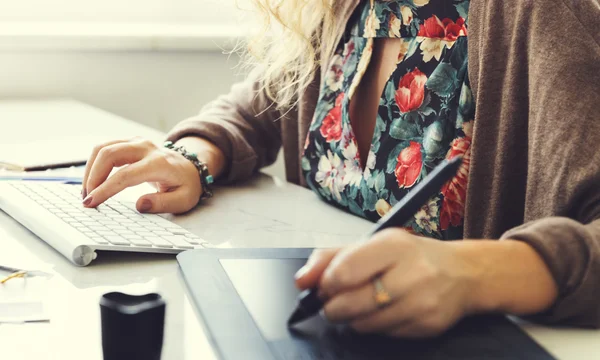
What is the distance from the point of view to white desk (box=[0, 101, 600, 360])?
1.83 feet

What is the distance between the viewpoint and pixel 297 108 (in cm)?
124

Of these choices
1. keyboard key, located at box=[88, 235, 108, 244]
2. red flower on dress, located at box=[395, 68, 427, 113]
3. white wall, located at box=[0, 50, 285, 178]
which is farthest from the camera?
white wall, located at box=[0, 50, 285, 178]

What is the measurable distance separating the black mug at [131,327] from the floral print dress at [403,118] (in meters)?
0.49

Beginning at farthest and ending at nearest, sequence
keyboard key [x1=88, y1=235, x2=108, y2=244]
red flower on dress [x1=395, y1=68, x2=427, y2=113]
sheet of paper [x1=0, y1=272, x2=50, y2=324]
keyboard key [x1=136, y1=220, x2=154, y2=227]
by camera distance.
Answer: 1. red flower on dress [x1=395, y1=68, x2=427, y2=113]
2. keyboard key [x1=136, y1=220, x2=154, y2=227]
3. keyboard key [x1=88, y1=235, x2=108, y2=244]
4. sheet of paper [x1=0, y1=272, x2=50, y2=324]

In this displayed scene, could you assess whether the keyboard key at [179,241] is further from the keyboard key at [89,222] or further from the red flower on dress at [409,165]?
the red flower on dress at [409,165]

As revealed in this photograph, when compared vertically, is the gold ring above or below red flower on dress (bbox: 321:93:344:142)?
above

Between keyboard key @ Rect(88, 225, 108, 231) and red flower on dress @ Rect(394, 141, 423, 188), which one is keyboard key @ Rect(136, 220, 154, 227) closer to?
keyboard key @ Rect(88, 225, 108, 231)

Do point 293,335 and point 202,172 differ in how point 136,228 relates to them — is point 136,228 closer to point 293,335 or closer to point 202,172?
point 202,172

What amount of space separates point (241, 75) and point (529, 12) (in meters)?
1.16

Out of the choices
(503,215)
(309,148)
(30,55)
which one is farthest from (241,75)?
(503,215)

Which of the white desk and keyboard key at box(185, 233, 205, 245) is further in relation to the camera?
keyboard key at box(185, 233, 205, 245)

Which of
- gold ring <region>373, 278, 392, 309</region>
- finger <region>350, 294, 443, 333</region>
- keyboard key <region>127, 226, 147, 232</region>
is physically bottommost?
keyboard key <region>127, 226, 147, 232</region>

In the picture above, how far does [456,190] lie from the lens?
898 mm

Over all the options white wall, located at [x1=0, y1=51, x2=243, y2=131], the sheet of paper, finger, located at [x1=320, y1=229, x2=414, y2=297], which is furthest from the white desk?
white wall, located at [x1=0, y1=51, x2=243, y2=131]
